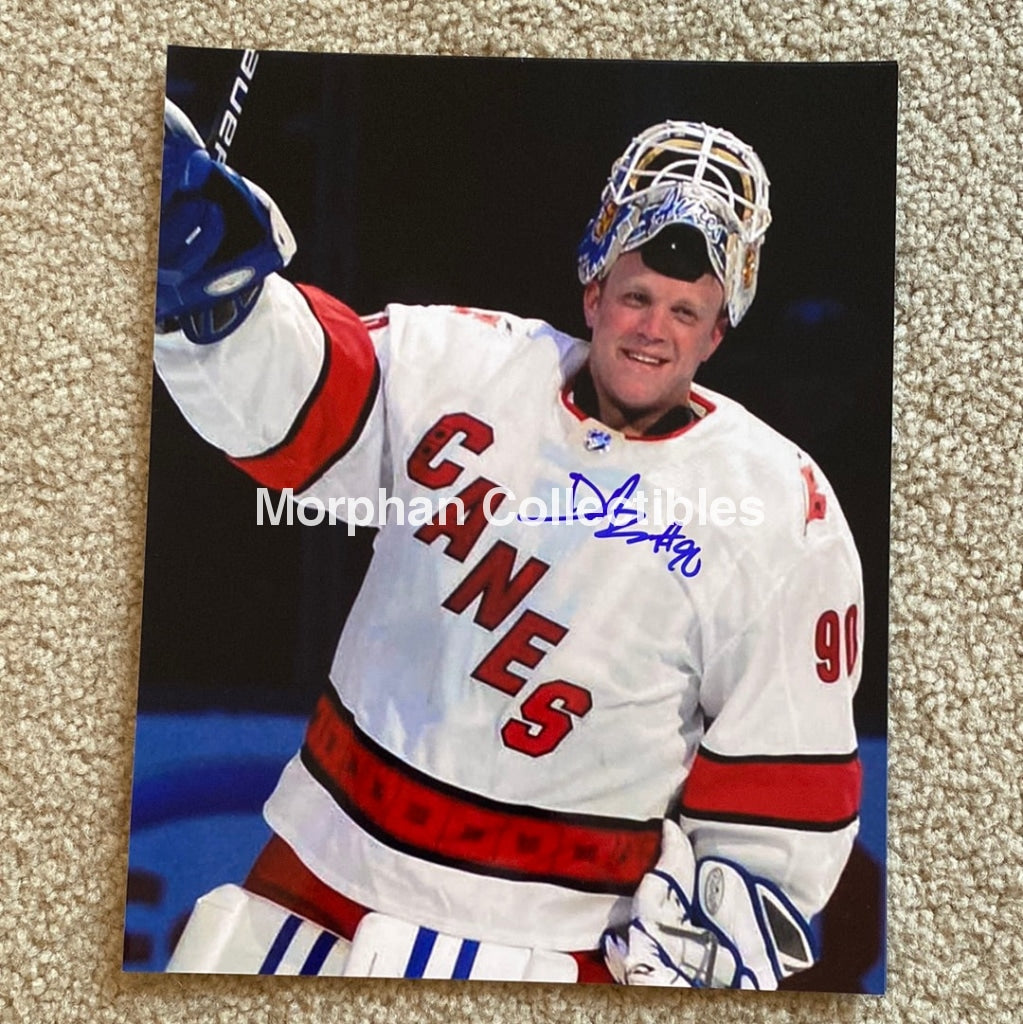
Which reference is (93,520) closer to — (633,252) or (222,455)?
(222,455)

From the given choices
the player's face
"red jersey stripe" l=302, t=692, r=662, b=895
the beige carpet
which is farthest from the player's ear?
"red jersey stripe" l=302, t=692, r=662, b=895

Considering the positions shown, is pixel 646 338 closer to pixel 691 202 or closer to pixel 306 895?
pixel 691 202

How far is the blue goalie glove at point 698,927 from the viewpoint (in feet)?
1.33

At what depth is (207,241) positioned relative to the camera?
0.42 meters

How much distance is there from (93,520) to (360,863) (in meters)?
0.20

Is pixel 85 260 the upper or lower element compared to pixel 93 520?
upper

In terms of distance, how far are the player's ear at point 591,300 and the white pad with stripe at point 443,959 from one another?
28 cm

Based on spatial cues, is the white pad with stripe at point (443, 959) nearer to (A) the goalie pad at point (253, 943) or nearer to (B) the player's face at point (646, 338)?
(A) the goalie pad at point (253, 943)

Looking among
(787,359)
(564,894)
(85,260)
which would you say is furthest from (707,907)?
(85,260)

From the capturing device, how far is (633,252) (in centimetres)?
41

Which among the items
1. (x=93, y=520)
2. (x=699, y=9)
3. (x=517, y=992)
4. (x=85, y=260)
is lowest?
(x=517, y=992)

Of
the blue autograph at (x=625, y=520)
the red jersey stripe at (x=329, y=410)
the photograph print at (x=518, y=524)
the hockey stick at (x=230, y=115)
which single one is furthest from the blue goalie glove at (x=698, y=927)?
the hockey stick at (x=230, y=115)

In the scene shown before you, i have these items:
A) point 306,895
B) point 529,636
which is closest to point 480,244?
point 529,636

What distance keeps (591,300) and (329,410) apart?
13 cm
